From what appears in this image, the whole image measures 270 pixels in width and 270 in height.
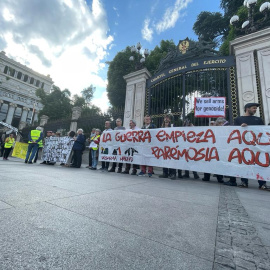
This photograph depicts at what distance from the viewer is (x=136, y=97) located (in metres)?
10.1

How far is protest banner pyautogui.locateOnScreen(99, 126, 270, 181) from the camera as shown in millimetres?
3898

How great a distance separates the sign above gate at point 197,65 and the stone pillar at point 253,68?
44cm

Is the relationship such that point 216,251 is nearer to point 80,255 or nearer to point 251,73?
point 80,255

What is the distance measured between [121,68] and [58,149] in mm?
13365

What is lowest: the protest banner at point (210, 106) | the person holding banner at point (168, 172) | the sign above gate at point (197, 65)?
the person holding banner at point (168, 172)

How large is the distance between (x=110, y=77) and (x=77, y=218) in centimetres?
1928

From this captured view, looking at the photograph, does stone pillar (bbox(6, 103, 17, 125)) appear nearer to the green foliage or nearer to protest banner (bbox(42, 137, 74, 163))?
protest banner (bbox(42, 137, 74, 163))

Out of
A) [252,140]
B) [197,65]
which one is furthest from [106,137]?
[197,65]

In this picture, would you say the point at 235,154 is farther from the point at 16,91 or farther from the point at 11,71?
the point at 11,71

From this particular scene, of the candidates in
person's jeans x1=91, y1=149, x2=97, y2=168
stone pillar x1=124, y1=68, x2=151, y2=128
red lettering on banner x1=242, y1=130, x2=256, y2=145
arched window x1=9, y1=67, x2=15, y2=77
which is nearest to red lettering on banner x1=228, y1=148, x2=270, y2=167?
red lettering on banner x1=242, y1=130, x2=256, y2=145

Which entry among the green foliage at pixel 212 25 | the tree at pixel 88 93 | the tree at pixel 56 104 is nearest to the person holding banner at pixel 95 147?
the tree at pixel 56 104

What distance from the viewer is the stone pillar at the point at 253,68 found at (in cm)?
672

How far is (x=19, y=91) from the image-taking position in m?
48.2

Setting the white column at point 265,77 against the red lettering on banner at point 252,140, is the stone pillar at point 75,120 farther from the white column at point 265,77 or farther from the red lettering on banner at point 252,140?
the white column at point 265,77
